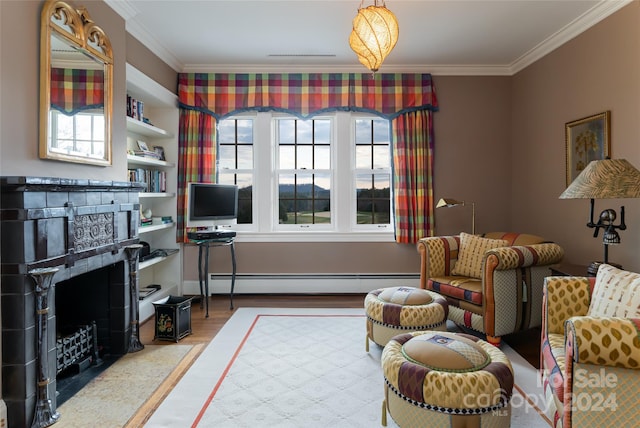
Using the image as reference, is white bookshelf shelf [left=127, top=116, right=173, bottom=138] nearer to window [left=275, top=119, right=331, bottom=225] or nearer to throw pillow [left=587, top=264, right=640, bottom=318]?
window [left=275, top=119, right=331, bottom=225]

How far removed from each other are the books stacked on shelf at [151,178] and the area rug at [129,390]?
1635 millimetres

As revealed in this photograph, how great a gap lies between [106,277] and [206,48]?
2.52 metres

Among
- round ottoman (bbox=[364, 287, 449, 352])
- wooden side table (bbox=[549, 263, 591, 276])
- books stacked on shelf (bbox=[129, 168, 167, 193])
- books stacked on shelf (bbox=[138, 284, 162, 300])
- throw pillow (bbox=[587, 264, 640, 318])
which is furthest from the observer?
books stacked on shelf (bbox=[138, 284, 162, 300])

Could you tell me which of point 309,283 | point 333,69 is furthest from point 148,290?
point 333,69

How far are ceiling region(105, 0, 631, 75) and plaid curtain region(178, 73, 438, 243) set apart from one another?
118mm

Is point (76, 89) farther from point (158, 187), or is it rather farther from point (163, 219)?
point (163, 219)

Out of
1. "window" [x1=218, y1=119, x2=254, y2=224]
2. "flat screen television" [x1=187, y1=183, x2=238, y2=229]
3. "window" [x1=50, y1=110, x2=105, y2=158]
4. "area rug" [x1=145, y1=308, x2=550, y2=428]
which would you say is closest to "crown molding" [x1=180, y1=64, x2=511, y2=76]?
"window" [x1=218, y1=119, x2=254, y2=224]

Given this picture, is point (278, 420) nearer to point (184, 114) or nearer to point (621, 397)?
point (621, 397)

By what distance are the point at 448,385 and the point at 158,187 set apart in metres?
3.56

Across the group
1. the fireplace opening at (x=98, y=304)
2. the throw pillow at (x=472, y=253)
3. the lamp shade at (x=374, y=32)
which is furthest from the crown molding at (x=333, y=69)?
the fireplace opening at (x=98, y=304)

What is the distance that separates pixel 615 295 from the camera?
1.83m

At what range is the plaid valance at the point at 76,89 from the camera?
7.25 ft

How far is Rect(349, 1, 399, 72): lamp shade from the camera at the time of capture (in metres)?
2.12

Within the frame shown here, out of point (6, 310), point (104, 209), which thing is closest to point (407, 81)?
point (104, 209)
